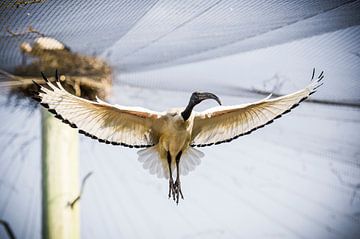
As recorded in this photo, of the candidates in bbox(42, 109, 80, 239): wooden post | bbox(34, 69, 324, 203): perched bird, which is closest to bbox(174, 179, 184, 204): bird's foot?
bbox(34, 69, 324, 203): perched bird

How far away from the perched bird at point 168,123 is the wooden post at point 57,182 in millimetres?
784

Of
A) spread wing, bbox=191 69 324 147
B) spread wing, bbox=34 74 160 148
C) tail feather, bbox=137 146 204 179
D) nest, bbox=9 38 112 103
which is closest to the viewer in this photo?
spread wing, bbox=34 74 160 148

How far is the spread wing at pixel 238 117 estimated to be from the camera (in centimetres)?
192

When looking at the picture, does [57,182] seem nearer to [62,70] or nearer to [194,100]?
[62,70]

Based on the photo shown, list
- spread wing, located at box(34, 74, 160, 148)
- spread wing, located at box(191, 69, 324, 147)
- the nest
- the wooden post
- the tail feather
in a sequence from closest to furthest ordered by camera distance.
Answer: spread wing, located at box(34, 74, 160, 148) < spread wing, located at box(191, 69, 324, 147) < the tail feather < the nest < the wooden post

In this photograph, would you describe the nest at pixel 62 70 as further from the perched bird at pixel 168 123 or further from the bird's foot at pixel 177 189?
the bird's foot at pixel 177 189

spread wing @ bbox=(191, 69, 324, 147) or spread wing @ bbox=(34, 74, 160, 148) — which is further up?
spread wing @ bbox=(191, 69, 324, 147)

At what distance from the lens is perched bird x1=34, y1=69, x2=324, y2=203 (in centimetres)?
180

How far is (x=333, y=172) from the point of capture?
99.9 inches

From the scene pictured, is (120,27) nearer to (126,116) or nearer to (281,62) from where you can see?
(126,116)

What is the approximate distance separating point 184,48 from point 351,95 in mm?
682

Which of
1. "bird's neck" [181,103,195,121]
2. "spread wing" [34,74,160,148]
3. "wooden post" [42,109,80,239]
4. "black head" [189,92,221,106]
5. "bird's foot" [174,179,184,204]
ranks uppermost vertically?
"black head" [189,92,221,106]

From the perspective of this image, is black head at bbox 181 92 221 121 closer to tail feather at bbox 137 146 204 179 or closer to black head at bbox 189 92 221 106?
black head at bbox 189 92 221 106

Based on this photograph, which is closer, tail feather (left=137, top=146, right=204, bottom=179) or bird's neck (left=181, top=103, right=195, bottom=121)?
bird's neck (left=181, top=103, right=195, bottom=121)
